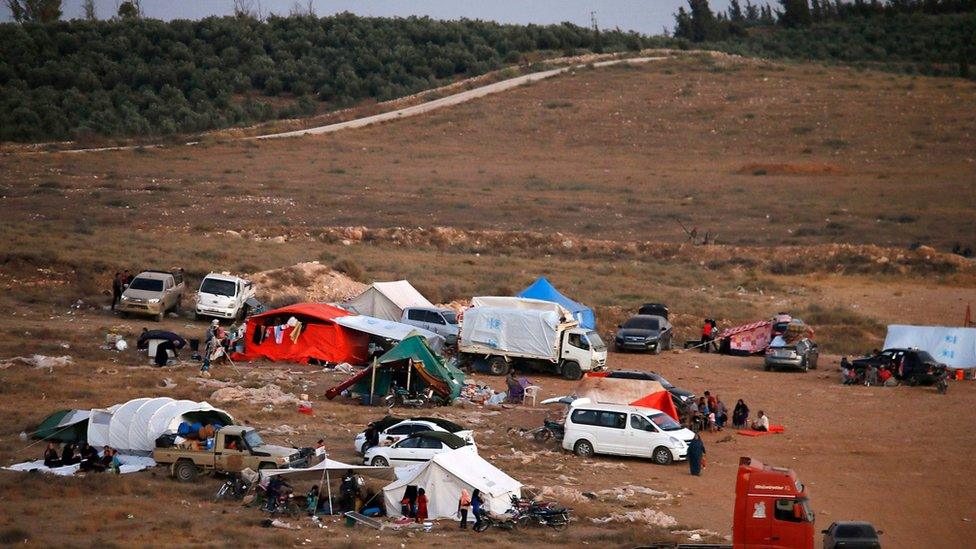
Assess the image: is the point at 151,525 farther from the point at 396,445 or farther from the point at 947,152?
the point at 947,152

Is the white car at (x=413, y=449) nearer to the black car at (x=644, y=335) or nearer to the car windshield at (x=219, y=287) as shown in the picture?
the black car at (x=644, y=335)

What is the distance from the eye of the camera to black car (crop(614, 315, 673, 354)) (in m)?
38.3

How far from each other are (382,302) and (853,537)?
2224 cm

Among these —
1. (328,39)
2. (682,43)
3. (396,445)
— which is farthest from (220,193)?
(682,43)

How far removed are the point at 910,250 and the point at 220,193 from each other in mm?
35672

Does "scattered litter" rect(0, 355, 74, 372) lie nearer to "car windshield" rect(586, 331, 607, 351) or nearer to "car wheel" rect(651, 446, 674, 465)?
"car windshield" rect(586, 331, 607, 351)

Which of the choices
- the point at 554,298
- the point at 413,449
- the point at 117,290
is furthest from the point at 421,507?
the point at 117,290

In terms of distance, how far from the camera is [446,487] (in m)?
20.3

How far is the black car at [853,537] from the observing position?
58.9ft

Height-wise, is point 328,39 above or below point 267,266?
above

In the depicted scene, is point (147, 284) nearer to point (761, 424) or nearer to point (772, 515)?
point (761, 424)

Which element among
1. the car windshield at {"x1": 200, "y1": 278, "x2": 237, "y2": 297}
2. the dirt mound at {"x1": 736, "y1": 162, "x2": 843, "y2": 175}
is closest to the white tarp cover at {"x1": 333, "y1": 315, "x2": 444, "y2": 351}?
the car windshield at {"x1": 200, "y1": 278, "x2": 237, "y2": 297}

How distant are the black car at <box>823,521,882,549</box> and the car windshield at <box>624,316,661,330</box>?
20.7 m

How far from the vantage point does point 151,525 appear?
18.5 metres
